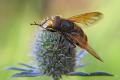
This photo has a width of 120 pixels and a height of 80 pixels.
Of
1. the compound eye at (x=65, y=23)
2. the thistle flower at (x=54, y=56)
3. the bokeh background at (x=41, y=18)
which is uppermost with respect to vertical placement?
the bokeh background at (x=41, y=18)

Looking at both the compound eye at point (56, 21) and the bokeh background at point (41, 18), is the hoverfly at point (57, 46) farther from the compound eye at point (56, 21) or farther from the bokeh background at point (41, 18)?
the bokeh background at point (41, 18)

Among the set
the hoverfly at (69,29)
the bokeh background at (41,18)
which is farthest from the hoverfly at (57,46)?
the bokeh background at (41,18)

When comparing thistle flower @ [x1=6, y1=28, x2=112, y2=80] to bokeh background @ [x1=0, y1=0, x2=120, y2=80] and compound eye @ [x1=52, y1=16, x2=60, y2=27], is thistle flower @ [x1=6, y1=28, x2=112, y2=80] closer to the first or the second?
compound eye @ [x1=52, y1=16, x2=60, y2=27]

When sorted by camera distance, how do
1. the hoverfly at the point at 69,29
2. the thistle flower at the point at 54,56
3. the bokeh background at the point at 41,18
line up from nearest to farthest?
1. the hoverfly at the point at 69,29
2. the thistle flower at the point at 54,56
3. the bokeh background at the point at 41,18

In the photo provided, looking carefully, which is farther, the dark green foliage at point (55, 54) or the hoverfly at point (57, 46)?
the dark green foliage at point (55, 54)

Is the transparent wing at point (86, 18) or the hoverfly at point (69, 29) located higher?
the transparent wing at point (86, 18)

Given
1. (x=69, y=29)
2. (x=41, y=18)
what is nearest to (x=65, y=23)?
(x=69, y=29)
